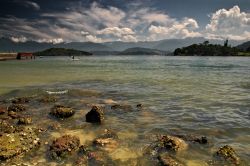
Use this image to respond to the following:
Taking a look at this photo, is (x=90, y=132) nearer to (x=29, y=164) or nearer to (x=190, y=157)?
(x=29, y=164)

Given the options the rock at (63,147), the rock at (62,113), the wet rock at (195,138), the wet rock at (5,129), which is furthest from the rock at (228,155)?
the wet rock at (5,129)

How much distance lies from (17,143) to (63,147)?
2.19 meters

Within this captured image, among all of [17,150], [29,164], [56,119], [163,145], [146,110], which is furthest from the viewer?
[146,110]

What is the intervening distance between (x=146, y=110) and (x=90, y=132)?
20.6 ft

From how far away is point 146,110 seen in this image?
63.9ft

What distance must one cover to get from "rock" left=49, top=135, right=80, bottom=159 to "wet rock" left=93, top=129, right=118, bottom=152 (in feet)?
3.29

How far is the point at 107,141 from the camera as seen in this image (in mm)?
12648

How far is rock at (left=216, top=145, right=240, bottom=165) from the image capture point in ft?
34.8

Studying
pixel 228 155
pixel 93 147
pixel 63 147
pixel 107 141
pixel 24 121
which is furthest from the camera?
pixel 24 121

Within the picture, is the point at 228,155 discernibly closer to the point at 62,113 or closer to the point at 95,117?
the point at 95,117

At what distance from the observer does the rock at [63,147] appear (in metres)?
11.1

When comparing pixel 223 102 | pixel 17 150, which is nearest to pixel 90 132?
pixel 17 150

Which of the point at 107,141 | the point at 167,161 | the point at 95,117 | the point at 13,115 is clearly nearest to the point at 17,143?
the point at 107,141

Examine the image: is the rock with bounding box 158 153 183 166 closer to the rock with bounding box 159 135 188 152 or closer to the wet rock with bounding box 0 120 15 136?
the rock with bounding box 159 135 188 152
